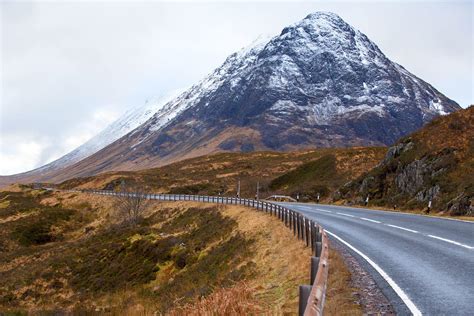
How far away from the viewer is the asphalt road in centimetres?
838

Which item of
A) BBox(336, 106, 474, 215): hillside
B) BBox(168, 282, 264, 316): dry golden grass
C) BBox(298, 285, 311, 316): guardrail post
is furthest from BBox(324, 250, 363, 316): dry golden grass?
BBox(336, 106, 474, 215): hillside

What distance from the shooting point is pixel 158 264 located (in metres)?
34.6

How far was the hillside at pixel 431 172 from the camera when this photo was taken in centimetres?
3107

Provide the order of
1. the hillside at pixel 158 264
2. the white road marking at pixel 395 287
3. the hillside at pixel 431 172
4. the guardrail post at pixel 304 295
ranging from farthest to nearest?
the hillside at pixel 431 172, the hillside at pixel 158 264, the white road marking at pixel 395 287, the guardrail post at pixel 304 295

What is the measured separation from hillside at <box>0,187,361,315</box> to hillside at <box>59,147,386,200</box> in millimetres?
22146

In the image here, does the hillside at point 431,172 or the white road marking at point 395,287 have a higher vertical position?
the hillside at point 431,172

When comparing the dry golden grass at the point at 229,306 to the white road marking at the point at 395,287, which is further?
the dry golden grass at the point at 229,306

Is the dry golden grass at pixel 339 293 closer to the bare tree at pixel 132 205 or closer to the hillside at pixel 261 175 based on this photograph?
the bare tree at pixel 132 205

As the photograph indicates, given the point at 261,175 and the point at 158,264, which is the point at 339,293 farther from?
the point at 261,175

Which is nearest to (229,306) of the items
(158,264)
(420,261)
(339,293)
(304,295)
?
(339,293)

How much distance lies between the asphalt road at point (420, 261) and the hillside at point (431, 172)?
987 centimetres

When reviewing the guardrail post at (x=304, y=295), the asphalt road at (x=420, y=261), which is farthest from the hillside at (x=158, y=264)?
the guardrail post at (x=304, y=295)

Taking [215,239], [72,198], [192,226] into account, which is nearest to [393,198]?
[215,239]

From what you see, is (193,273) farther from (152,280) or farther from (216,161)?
(216,161)
